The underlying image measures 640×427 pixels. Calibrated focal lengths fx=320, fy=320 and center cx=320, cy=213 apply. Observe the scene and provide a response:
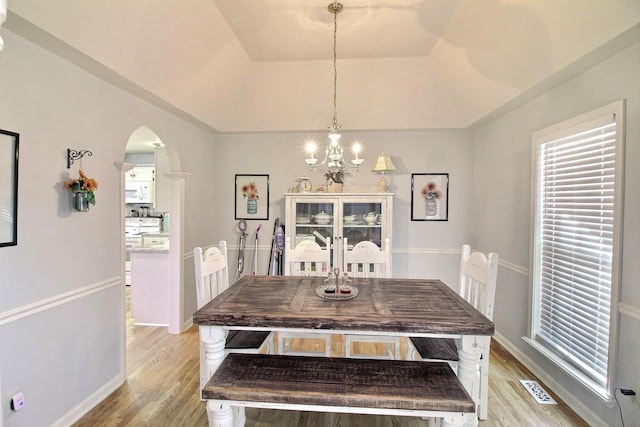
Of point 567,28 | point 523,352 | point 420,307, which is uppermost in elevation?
point 567,28

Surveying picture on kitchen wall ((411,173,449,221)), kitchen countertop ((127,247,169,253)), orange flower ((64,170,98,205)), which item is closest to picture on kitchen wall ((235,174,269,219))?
kitchen countertop ((127,247,169,253))

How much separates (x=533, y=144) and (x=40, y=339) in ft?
12.3

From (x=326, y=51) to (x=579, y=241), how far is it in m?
2.68

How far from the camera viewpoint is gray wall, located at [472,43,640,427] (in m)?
1.79

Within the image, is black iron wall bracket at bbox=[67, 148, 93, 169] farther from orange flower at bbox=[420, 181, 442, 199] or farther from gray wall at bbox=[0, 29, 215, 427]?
orange flower at bbox=[420, 181, 442, 199]

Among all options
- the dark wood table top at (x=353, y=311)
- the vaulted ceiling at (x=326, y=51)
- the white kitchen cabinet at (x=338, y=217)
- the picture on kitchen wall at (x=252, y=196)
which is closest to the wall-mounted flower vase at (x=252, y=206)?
the picture on kitchen wall at (x=252, y=196)

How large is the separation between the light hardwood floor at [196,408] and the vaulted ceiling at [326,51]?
229cm

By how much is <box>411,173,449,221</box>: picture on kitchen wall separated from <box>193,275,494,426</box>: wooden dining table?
2.08 metres

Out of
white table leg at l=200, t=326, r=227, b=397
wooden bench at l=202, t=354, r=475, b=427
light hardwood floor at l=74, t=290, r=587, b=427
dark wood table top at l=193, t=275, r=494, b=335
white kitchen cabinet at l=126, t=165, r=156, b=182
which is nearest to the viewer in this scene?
wooden bench at l=202, t=354, r=475, b=427

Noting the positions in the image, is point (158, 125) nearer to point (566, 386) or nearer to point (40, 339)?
point (40, 339)

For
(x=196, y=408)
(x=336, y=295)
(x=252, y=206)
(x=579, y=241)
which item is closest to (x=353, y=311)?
(x=336, y=295)

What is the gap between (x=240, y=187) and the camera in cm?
425

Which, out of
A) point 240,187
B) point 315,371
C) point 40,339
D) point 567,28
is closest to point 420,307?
point 315,371

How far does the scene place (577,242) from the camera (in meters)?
Result: 2.25
